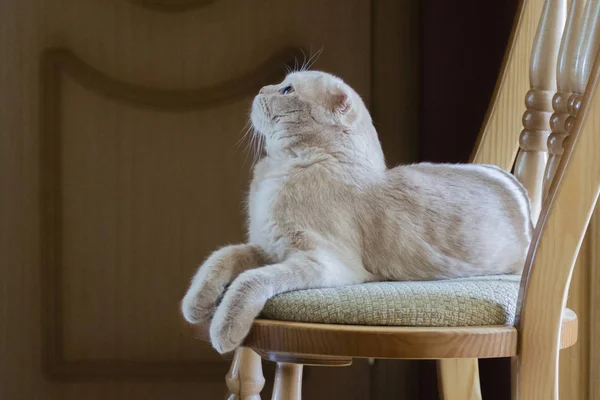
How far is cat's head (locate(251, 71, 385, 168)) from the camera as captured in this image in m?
0.87

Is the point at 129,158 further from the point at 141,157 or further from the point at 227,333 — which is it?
the point at 227,333

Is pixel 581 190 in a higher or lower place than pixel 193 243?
higher

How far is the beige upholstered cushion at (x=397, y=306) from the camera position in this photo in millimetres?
678

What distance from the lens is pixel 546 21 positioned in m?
1.03

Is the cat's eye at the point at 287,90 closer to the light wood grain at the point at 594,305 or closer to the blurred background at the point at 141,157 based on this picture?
the light wood grain at the point at 594,305

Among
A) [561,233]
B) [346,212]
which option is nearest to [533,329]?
[561,233]

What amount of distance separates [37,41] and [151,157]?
1.08 feet

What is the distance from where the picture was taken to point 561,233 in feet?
2.31

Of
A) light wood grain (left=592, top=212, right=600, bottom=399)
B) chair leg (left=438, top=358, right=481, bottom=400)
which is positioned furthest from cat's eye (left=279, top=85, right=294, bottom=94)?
light wood grain (left=592, top=212, right=600, bottom=399)

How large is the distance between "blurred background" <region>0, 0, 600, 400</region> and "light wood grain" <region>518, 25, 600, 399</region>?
89 centimetres

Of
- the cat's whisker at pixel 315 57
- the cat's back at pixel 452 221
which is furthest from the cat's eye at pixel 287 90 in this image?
the cat's whisker at pixel 315 57

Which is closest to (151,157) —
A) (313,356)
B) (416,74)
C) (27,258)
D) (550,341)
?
(27,258)

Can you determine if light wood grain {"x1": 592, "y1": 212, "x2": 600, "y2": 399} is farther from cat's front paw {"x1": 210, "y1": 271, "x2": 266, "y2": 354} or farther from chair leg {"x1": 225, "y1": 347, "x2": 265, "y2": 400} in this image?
cat's front paw {"x1": 210, "y1": 271, "x2": 266, "y2": 354}

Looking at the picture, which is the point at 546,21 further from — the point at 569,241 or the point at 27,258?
the point at 27,258
